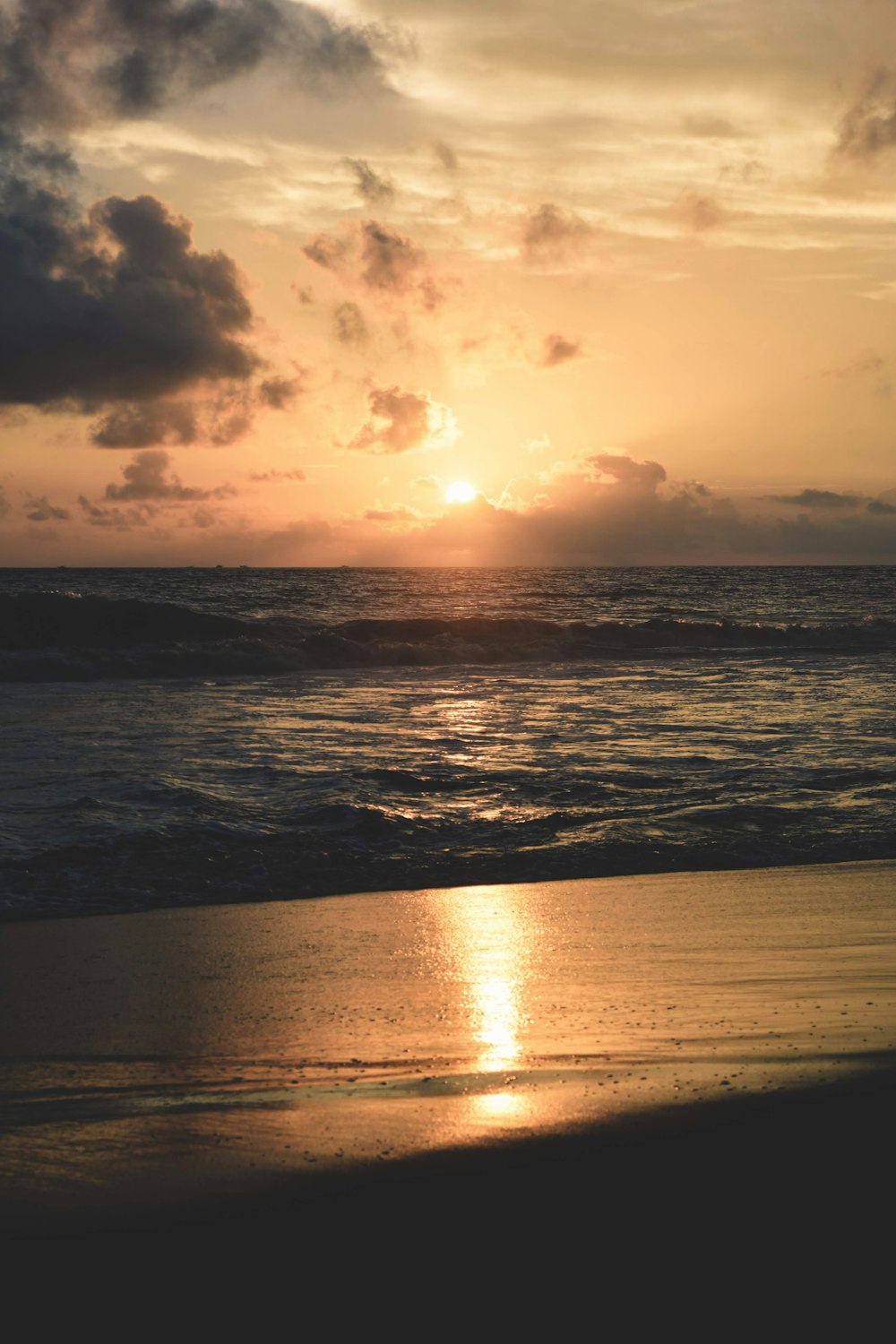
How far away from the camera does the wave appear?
2267cm

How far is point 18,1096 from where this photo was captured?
3328mm

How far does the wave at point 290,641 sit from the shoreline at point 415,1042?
17.3m

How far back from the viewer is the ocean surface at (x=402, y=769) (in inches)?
269

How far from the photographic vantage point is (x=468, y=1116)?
118 inches

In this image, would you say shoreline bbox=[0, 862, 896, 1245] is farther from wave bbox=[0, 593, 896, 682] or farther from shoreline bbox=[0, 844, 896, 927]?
wave bbox=[0, 593, 896, 682]

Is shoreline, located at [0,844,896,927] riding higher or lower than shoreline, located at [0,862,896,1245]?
lower

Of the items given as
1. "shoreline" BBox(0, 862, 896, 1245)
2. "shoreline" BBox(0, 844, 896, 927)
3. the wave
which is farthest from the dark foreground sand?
the wave

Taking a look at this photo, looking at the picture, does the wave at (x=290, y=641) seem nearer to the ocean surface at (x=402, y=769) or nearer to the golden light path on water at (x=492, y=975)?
the ocean surface at (x=402, y=769)

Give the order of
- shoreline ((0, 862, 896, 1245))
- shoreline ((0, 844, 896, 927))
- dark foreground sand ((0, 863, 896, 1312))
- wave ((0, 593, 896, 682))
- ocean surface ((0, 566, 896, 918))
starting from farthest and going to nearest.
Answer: wave ((0, 593, 896, 682)), ocean surface ((0, 566, 896, 918)), shoreline ((0, 844, 896, 927)), shoreline ((0, 862, 896, 1245)), dark foreground sand ((0, 863, 896, 1312))

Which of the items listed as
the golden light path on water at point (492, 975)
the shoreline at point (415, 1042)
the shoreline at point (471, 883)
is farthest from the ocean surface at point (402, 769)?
the shoreline at point (415, 1042)

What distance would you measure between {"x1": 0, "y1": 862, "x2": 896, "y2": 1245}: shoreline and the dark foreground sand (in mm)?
14

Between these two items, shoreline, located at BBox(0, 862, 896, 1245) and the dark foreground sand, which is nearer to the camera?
the dark foreground sand

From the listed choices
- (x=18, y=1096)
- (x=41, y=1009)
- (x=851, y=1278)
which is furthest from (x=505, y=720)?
(x=851, y=1278)

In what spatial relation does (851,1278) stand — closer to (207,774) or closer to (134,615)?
(207,774)
